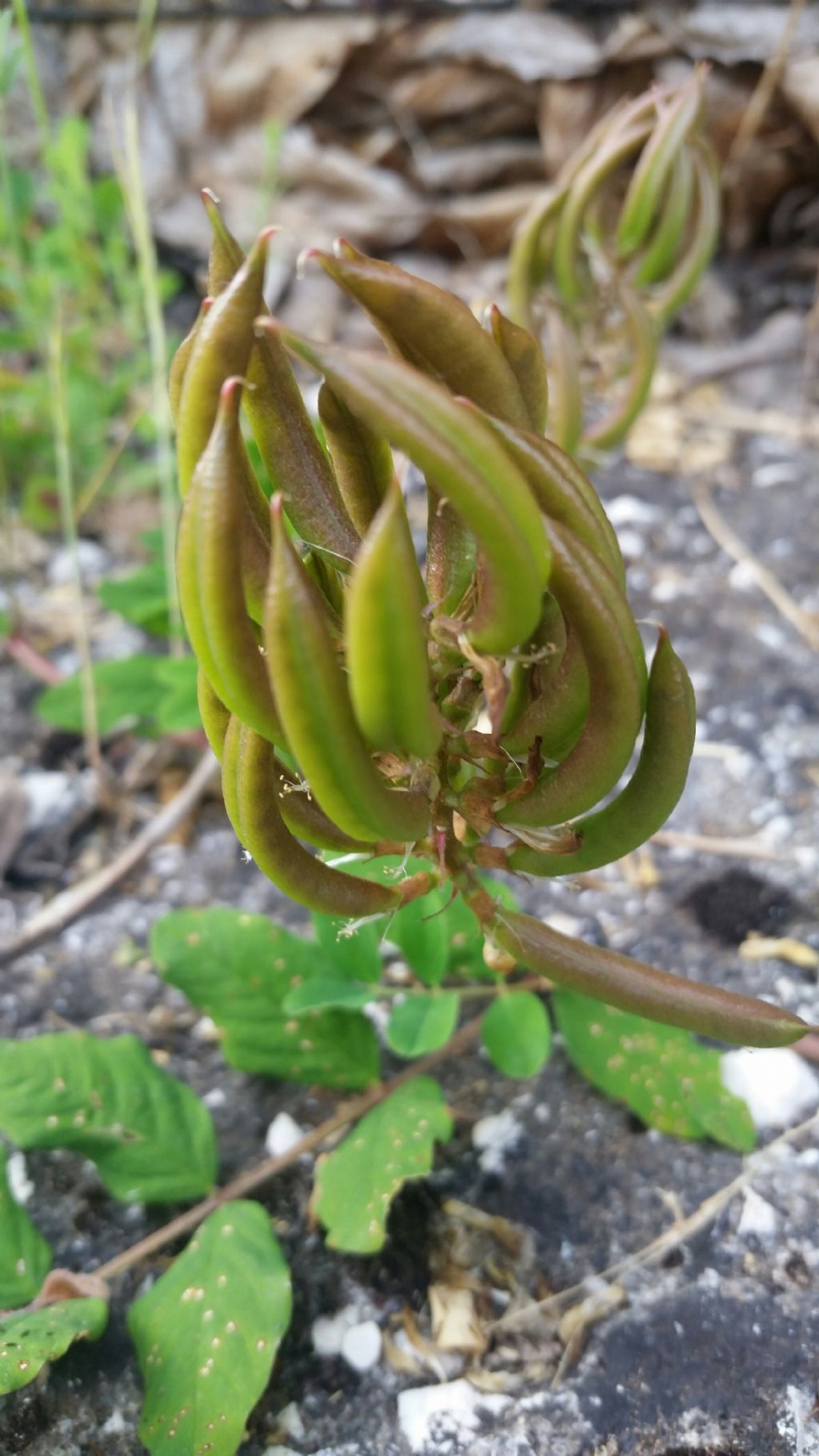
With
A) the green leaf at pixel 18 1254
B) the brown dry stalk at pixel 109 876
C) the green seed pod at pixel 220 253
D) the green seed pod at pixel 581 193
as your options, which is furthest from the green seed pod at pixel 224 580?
the green seed pod at pixel 581 193

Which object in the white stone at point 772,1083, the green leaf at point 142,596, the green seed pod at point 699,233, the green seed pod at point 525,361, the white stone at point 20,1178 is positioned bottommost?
the white stone at point 772,1083

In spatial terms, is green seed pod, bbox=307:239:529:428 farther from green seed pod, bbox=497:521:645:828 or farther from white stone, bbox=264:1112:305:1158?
white stone, bbox=264:1112:305:1158

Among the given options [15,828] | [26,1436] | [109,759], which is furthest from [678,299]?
[26,1436]

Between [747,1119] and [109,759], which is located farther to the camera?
[109,759]

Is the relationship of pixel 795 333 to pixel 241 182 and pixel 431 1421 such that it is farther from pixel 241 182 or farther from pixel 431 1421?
pixel 431 1421

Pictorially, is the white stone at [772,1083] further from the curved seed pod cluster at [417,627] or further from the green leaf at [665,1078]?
the curved seed pod cluster at [417,627]

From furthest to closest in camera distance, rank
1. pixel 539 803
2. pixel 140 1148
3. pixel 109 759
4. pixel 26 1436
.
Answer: pixel 109 759 → pixel 140 1148 → pixel 26 1436 → pixel 539 803
